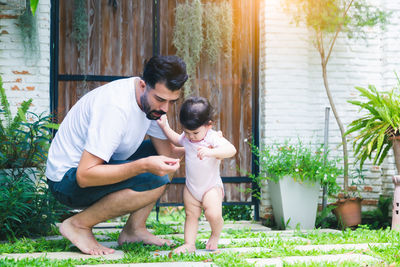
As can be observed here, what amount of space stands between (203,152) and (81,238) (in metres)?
0.86

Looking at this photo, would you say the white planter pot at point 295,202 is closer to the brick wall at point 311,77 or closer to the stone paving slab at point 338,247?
the brick wall at point 311,77

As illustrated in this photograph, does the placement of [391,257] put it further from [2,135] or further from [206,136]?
[2,135]

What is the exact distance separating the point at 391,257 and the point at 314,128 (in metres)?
2.34

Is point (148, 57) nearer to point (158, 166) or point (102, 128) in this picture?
point (102, 128)

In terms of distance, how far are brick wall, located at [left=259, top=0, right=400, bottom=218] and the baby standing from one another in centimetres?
180

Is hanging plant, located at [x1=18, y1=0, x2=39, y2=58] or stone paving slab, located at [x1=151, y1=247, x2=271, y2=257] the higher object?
hanging plant, located at [x1=18, y1=0, x2=39, y2=58]

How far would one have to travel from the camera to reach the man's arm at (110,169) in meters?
2.46

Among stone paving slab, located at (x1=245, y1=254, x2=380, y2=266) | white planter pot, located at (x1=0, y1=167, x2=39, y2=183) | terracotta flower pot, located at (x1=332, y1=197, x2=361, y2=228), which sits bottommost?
terracotta flower pot, located at (x1=332, y1=197, x2=361, y2=228)

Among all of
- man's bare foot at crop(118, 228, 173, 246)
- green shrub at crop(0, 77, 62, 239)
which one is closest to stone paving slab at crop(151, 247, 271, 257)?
man's bare foot at crop(118, 228, 173, 246)

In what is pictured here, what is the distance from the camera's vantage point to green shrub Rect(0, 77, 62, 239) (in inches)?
126

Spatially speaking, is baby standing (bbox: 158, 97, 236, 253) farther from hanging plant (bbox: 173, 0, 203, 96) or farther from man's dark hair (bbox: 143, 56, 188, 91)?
hanging plant (bbox: 173, 0, 203, 96)

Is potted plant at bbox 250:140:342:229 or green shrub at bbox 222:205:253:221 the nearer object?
potted plant at bbox 250:140:342:229

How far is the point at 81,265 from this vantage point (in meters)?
2.37

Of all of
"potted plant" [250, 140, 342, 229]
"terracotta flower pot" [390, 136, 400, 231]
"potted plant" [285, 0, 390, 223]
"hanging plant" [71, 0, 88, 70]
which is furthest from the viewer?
"hanging plant" [71, 0, 88, 70]
